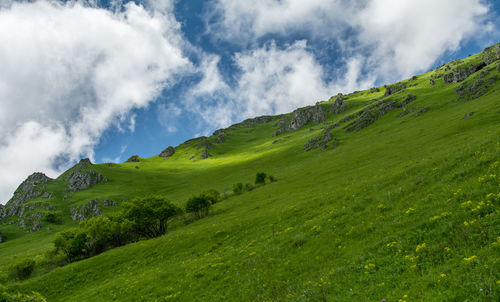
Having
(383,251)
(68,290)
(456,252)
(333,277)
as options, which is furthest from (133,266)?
(456,252)

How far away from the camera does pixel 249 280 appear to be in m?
19.9

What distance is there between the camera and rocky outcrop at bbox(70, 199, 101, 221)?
152000mm

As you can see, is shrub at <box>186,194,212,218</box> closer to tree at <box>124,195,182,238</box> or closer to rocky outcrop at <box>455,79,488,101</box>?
tree at <box>124,195,182,238</box>

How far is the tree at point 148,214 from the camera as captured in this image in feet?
214

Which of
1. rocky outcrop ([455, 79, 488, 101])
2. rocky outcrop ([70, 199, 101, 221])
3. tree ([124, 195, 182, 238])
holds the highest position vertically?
rocky outcrop ([455, 79, 488, 101])

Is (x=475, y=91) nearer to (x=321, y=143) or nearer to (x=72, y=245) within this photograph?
(x=321, y=143)

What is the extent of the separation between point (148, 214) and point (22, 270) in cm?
2697

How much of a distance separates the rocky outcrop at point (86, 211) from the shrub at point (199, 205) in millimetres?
111582

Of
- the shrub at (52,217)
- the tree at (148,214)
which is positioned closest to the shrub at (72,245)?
the tree at (148,214)

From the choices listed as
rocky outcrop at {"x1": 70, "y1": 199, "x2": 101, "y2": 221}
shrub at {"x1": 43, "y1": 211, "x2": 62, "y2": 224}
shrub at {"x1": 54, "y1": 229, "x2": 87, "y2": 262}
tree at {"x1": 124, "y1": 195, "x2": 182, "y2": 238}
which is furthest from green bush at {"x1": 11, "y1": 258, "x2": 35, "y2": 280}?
shrub at {"x1": 43, "y1": 211, "x2": 62, "y2": 224}

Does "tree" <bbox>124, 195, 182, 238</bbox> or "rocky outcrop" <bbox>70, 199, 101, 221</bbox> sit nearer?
"tree" <bbox>124, 195, 182, 238</bbox>

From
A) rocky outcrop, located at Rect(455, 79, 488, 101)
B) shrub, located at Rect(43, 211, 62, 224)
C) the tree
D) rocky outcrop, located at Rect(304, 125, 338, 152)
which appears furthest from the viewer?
rocky outcrop, located at Rect(304, 125, 338, 152)

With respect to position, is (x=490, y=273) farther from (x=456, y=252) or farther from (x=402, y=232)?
(x=402, y=232)

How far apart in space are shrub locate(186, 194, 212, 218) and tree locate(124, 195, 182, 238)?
4511mm
